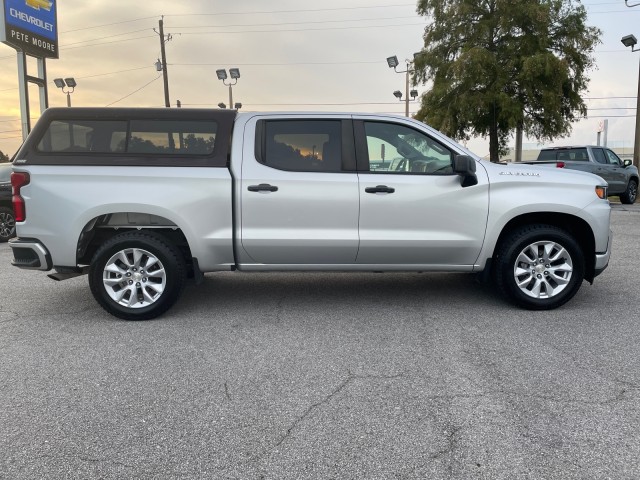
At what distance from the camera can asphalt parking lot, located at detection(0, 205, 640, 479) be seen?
2619mm

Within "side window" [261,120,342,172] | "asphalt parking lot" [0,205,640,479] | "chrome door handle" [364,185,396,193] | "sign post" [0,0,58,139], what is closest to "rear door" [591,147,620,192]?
"asphalt parking lot" [0,205,640,479]

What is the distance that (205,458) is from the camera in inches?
104

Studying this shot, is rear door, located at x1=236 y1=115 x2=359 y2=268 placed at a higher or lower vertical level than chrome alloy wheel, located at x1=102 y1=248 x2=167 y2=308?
higher

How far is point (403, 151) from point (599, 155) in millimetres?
14094

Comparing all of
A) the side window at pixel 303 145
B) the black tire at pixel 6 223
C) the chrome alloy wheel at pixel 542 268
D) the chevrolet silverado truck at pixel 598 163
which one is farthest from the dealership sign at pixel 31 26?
the chrome alloy wheel at pixel 542 268

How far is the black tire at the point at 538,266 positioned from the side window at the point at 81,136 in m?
3.85

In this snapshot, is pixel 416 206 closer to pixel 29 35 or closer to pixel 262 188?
pixel 262 188

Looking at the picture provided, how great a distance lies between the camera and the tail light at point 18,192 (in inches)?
188

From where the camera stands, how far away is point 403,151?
5145mm

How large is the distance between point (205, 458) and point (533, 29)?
27320 millimetres

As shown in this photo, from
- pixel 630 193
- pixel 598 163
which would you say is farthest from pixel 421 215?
pixel 630 193

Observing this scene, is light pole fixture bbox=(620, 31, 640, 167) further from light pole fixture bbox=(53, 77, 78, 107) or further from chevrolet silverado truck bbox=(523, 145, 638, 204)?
light pole fixture bbox=(53, 77, 78, 107)

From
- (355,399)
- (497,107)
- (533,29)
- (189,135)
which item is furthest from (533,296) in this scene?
(533,29)

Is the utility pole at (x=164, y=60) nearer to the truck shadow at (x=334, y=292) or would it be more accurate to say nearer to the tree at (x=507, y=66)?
the tree at (x=507, y=66)
